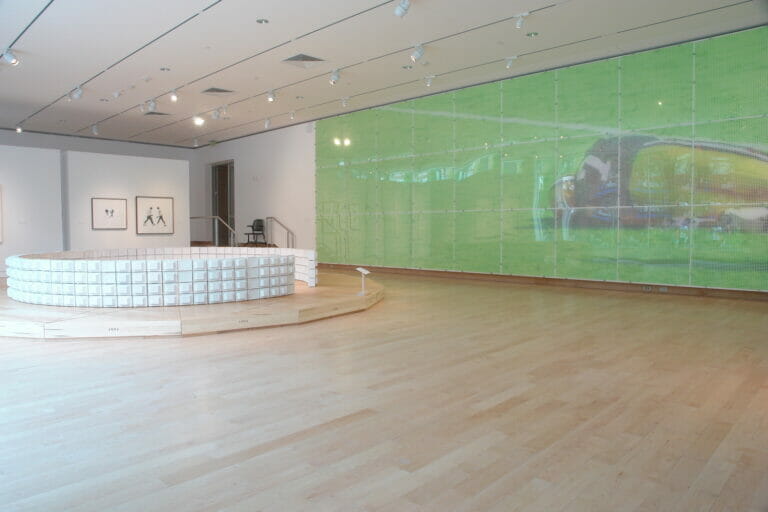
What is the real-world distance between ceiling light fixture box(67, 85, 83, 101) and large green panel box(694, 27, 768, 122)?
11.7 meters

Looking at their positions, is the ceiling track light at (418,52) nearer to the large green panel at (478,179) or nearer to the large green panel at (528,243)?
the large green panel at (478,179)

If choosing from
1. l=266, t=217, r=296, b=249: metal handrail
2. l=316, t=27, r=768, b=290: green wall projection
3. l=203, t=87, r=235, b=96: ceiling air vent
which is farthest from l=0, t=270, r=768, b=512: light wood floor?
l=266, t=217, r=296, b=249: metal handrail

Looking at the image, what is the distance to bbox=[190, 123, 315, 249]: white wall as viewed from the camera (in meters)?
16.0

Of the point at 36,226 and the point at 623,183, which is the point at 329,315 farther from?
the point at 36,226

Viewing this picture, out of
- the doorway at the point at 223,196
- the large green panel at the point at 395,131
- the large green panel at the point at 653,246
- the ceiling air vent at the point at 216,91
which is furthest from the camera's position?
the doorway at the point at 223,196

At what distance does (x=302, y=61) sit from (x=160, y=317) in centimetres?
557

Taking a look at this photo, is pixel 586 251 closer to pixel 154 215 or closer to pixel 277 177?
pixel 277 177

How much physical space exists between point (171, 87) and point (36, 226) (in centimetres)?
575

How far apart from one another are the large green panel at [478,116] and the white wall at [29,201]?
10186 mm

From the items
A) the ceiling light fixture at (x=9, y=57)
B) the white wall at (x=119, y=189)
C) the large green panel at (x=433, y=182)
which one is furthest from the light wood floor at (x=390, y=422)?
the white wall at (x=119, y=189)

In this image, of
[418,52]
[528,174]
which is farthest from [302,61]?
[528,174]

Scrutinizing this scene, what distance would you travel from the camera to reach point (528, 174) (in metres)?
11.0

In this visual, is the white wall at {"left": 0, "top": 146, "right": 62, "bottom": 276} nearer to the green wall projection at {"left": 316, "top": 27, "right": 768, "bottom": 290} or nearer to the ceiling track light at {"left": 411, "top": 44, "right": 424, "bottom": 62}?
the green wall projection at {"left": 316, "top": 27, "right": 768, "bottom": 290}

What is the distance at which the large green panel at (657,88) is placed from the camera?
29.6 ft
